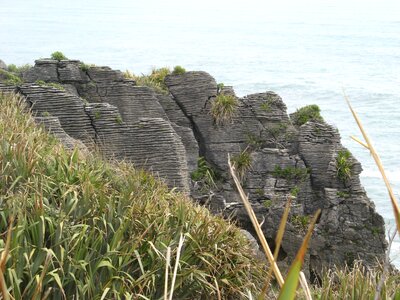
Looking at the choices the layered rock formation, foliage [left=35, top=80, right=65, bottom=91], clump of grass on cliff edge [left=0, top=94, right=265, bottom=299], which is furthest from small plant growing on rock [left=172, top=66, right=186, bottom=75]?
clump of grass on cliff edge [left=0, top=94, right=265, bottom=299]

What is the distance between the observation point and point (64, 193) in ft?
30.8

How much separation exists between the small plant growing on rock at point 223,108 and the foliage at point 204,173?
1079 millimetres

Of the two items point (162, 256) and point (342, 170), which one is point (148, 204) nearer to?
point (162, 256)

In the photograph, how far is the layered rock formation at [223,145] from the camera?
17312mm

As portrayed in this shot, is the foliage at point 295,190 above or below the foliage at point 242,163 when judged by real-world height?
below

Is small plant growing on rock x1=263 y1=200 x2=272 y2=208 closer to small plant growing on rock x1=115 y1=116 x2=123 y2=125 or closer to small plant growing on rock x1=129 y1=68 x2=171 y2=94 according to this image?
small plant growing on rock x1=115 y1=116 x2=123 y2=125

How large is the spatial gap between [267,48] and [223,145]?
9181 cm

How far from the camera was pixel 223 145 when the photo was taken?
19.6 m

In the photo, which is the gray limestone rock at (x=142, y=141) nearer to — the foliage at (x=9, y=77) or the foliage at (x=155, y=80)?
the foliage at (x=9, y=77)

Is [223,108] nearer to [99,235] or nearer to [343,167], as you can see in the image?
[343,167]

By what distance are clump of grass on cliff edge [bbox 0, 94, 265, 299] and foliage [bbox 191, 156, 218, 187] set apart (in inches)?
258

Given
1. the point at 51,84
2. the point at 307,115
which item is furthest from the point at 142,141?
the point at 307,115

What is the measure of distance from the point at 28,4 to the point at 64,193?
176350mm

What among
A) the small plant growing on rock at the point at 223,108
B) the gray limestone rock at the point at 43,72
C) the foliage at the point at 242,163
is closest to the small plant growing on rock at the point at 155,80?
the small plant growing on rock at the point at 223,108
